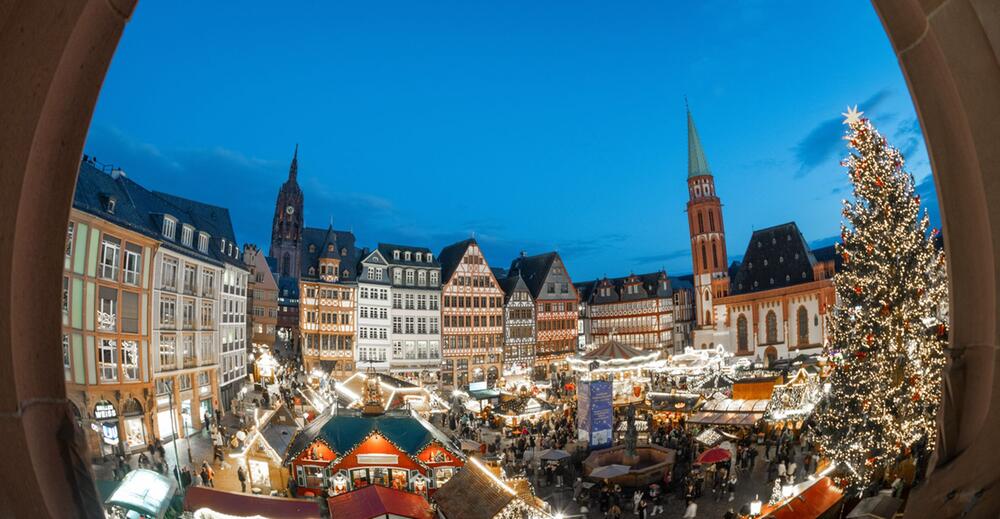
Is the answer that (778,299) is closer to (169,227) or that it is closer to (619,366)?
(619,366)

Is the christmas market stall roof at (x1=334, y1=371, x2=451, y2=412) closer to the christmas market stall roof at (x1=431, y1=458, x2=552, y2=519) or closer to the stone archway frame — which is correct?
the christmas market stall roof at (x1=431, y1=458, x2=552, y2=519)

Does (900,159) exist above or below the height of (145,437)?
above

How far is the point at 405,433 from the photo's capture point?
45.1 ft

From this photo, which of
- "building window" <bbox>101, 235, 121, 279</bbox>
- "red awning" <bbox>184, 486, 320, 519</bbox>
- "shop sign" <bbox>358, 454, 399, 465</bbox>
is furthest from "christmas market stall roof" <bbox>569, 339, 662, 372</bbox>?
"building window" <bbox>101, 235, 121, 279</bbox>

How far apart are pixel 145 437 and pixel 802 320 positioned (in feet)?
175

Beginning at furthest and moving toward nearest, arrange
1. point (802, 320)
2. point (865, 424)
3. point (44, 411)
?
1. point (802, 320)
2. point (865, 424)
3. point (44, 411)

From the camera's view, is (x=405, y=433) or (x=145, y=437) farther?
(x=405, y=433)

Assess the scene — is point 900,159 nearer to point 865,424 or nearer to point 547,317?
point 865,424

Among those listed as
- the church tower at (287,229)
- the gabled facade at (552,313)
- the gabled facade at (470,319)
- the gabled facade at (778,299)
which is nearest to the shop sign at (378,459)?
the gabled facade at (470,319)

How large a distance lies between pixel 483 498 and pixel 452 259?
3989 centimetres

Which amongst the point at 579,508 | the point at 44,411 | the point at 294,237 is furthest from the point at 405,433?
the point at 294,237

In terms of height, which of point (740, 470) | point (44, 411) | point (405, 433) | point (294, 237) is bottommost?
point (740, 470)

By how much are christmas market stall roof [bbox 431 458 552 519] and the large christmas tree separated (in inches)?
234

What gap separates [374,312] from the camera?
141 ft
